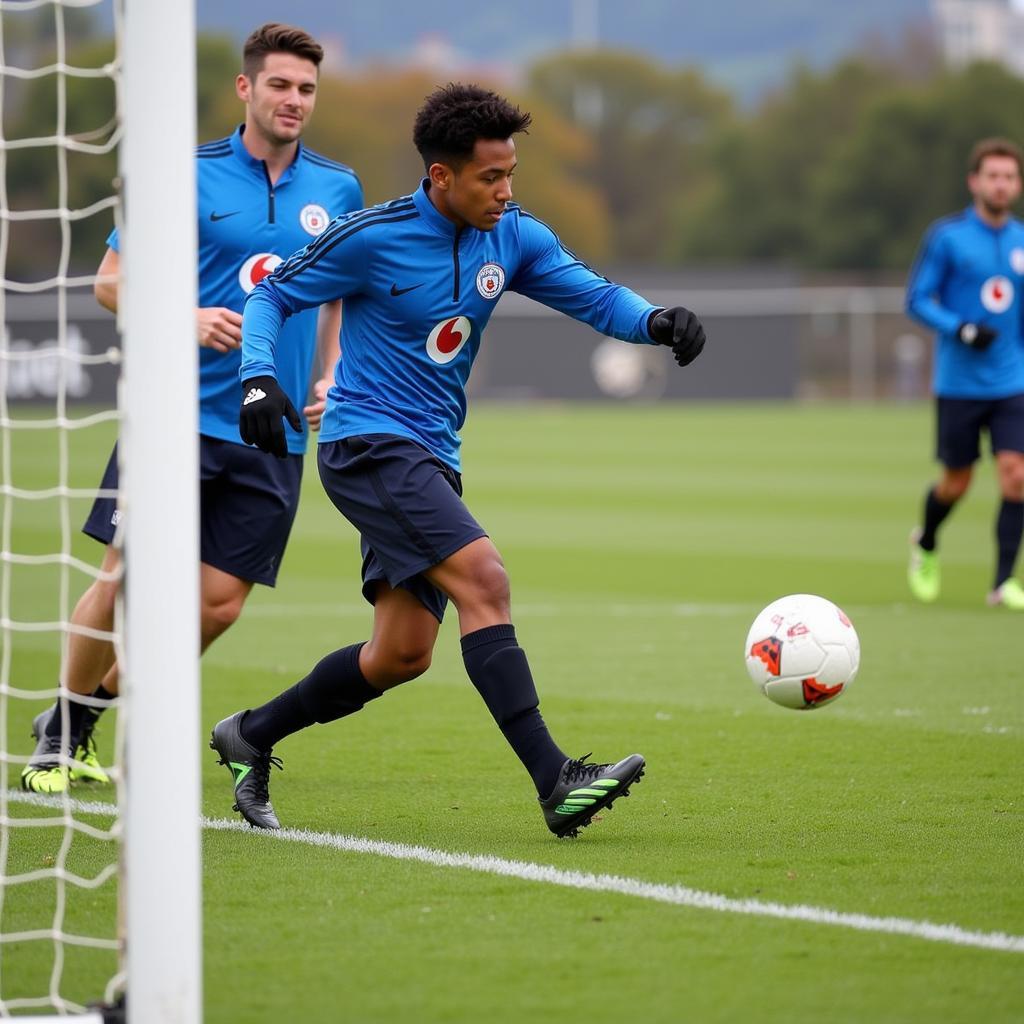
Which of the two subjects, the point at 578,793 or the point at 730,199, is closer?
the point at 578,793

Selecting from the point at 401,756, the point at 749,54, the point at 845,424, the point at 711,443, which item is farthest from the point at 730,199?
the point at 749,54

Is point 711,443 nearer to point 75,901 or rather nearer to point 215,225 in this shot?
point 215,225

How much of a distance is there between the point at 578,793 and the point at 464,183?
1705 mm

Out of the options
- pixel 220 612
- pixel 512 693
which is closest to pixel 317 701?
pixel 220 612

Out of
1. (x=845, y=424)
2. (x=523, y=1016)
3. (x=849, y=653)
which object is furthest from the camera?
(x=845, y=424)

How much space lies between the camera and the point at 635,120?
96.9 meters

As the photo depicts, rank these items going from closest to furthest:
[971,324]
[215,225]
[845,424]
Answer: [215,225]
[971,324]
[845,424]

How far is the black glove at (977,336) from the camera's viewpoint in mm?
10359

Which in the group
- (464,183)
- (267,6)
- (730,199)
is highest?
(267,6)

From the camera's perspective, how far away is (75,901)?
458 cm

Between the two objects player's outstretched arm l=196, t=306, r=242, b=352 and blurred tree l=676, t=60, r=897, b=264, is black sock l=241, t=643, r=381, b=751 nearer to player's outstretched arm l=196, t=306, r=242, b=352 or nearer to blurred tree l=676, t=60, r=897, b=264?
player's outstretched arm l=196, t=306, r=242, b=352

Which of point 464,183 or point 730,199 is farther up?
point 730,199

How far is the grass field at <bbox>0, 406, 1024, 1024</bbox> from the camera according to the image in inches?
151

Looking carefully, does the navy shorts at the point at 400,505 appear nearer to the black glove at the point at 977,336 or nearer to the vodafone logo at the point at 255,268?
the vodafone logo at the point at 255,268
